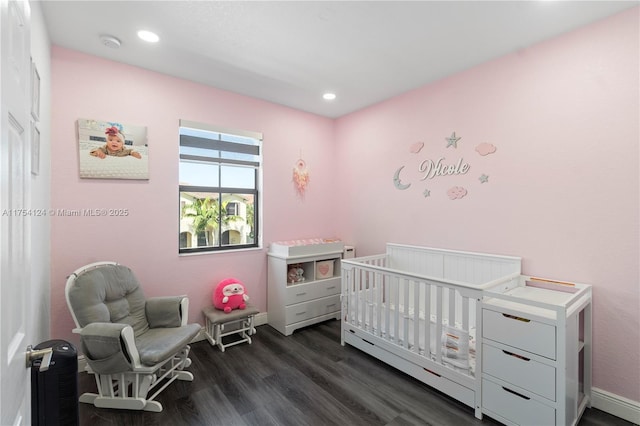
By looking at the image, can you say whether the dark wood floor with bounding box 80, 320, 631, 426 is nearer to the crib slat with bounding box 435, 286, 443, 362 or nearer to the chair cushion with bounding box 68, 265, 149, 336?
the crib slat with bounding box 435, 286, 443, 362

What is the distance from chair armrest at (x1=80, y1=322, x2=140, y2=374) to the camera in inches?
73.7

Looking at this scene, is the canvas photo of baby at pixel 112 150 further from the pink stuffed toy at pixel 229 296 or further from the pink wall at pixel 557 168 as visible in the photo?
the pink wall at pixel 557 168

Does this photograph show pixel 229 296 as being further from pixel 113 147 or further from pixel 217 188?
pixel 113 147

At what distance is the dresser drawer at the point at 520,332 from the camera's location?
1.68m

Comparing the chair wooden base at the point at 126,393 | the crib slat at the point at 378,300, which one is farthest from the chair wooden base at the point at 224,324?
the crib slat at the point at 378,300

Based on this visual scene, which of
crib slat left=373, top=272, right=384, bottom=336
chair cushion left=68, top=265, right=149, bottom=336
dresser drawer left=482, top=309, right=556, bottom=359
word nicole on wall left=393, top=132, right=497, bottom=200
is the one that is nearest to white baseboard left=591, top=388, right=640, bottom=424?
dresser drawer left=482, top=309, right=556, bottom=359

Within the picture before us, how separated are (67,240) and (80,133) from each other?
0.87m

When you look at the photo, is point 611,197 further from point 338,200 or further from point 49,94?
point 49,94

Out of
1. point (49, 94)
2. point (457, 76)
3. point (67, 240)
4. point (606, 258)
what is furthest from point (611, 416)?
point (49, 94)

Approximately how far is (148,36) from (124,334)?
2.11 meters

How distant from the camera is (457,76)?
2787mm

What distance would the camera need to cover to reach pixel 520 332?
177 centimetres

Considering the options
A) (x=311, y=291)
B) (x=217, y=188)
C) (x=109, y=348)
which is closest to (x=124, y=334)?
(x=109, y=348)

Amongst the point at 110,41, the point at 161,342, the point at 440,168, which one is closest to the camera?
the point at 161,342
